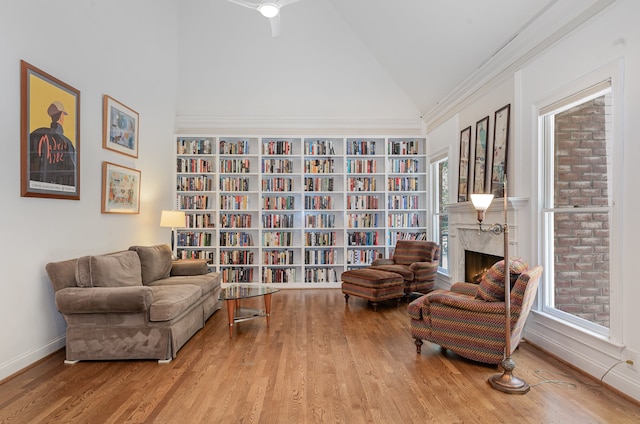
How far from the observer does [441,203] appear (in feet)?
20.9

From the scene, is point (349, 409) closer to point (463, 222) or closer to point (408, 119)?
point (463, 222)

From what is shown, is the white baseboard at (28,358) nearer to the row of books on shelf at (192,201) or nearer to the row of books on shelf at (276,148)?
the row of books on shelf at (192,201)

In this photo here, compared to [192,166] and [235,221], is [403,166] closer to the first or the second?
[235,221]

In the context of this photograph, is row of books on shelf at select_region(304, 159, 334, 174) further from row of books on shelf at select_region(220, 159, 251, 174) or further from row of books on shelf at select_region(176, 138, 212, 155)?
A: row of books on shelf at select_region(176, 138, 212, 155)

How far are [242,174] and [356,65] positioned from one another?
2741 mm

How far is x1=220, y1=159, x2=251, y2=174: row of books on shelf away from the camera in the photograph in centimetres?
666

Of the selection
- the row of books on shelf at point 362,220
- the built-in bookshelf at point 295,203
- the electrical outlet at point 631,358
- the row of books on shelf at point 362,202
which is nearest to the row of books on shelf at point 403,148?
the built-in bookshelf at point 295,203

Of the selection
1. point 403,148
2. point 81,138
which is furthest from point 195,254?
point 403,148

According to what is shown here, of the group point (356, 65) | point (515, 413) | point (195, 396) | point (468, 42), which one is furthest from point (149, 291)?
point (356, 65)

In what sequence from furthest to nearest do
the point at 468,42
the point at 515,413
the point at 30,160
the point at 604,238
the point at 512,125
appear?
the point at 468,42
the point at 512,125
the point at 30,160
the point at 604,238
the point at 515,413

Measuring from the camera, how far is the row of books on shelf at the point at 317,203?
265 inches

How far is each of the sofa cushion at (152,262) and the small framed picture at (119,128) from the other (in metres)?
1.27

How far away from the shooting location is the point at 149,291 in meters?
3.28

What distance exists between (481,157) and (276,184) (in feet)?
11.2
